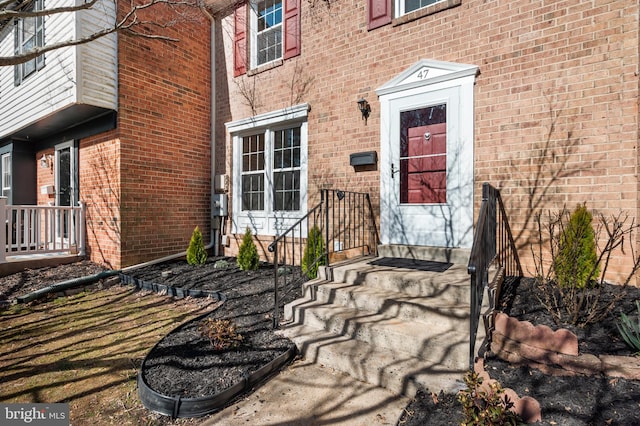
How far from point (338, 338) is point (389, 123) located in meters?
3.23

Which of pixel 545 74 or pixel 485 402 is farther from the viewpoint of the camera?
pixel 545 74

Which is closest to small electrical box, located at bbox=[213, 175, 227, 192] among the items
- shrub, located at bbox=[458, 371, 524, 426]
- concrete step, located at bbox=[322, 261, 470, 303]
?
concrete step, located at bbox=[322, 261, 470, 303]

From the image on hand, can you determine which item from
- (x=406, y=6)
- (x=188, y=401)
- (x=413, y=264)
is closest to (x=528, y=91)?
(x=406, y=6)

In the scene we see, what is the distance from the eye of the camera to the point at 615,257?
3.56 metres

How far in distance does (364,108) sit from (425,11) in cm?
153

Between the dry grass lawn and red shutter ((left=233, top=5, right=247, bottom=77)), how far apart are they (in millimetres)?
4708

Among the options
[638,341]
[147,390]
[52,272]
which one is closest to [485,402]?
[638,341]

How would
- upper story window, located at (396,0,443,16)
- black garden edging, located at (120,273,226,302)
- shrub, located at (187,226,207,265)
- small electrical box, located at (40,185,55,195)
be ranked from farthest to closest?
1. small electrical box, located at (40,185,55,195)
2. shrub, located at (187,226,207,265)
3. upper story window, located at (396,0,443,16)
4. black garden edging, located at (120,273,226,302)

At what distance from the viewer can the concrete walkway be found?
2.26 m

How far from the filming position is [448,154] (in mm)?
4543

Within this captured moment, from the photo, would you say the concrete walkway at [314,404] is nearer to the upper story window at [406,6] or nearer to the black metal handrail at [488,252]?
the black metal handrail at [488,252]

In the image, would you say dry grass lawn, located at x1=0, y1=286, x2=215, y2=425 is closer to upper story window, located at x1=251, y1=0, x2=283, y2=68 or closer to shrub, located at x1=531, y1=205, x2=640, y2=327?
shrub, located at x1=531, y1=205, x2=640, y2=327

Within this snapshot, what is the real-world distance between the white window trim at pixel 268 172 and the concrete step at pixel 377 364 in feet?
10.1

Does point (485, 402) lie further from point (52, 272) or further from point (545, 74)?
point (52, 272)
